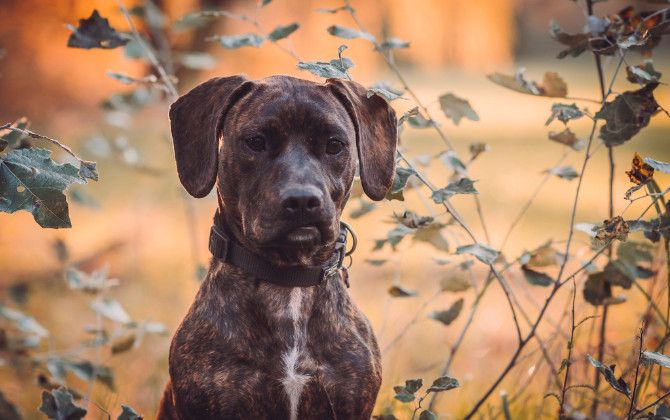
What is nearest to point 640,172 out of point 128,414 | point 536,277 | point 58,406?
point 536,277

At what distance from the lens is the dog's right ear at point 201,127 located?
3.14 m

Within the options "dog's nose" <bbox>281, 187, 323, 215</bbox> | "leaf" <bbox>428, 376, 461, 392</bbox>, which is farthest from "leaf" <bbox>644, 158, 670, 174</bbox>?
"dog's nose" <bbox>281, 187, 323, 215</bbox>

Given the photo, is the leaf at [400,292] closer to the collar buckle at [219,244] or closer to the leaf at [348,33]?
the collar buckle at [219,244]

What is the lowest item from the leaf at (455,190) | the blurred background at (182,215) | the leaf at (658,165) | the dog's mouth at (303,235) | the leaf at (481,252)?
the blurred background at (182,215)

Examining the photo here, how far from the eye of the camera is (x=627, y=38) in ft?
10.6

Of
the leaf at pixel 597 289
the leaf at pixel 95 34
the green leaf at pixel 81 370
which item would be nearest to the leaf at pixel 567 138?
the leaf at pixel 597 289

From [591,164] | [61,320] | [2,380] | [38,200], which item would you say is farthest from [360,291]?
[591,164]

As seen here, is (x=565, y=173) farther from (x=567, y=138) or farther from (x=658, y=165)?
(x=658, y=165)

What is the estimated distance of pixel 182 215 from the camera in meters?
8.96

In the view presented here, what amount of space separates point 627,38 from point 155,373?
122 inches

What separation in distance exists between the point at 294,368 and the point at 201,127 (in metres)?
0.93

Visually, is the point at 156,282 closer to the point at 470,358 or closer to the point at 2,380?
the point at 2,380

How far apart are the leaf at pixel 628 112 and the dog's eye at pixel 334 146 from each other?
1008 mm

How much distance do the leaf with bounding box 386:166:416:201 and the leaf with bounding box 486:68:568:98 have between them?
506mm
